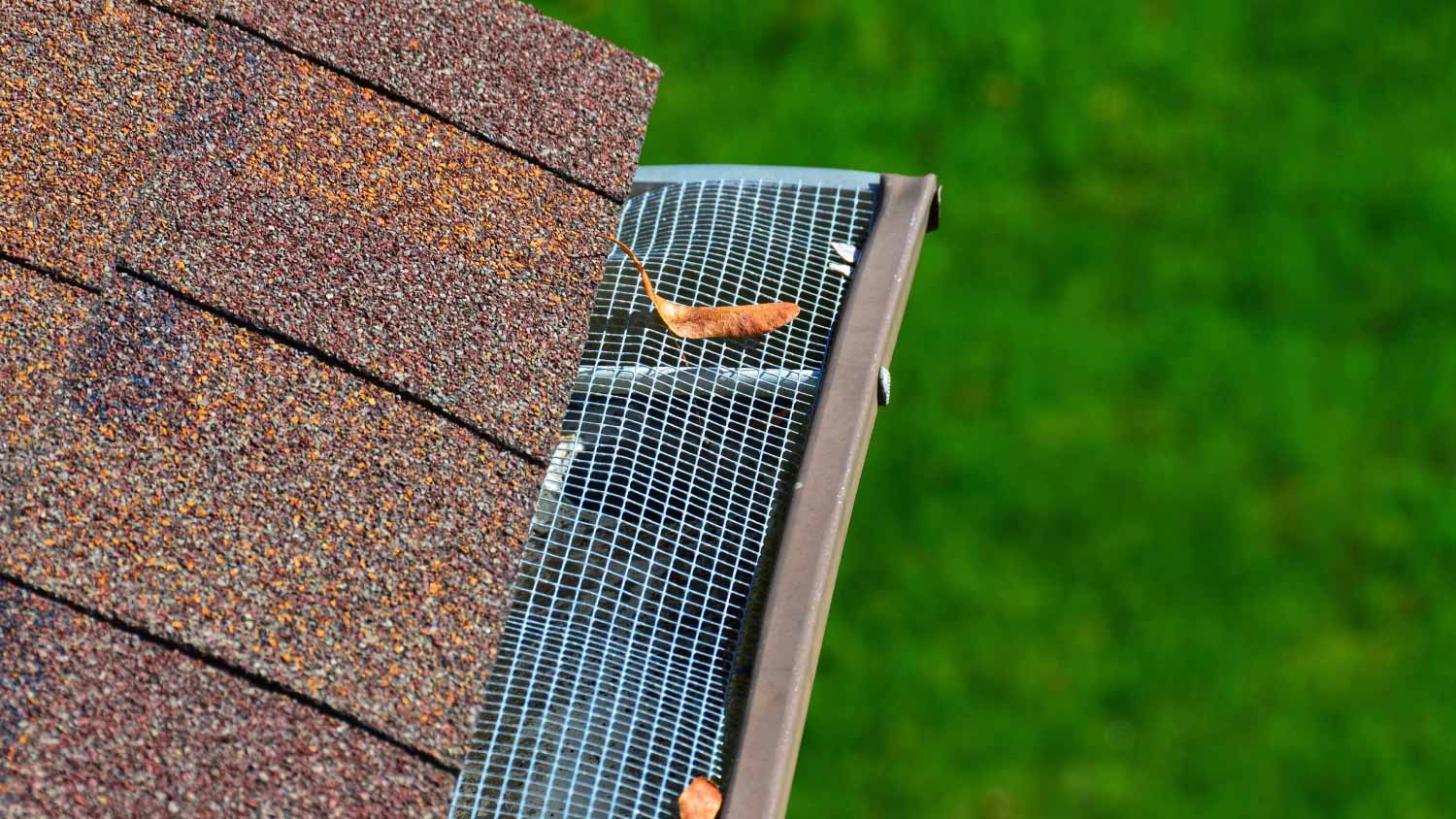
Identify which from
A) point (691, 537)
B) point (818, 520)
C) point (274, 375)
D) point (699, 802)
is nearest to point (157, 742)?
point (274, 375)

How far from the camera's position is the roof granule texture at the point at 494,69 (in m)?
2.68

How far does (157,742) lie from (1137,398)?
3.86 meters

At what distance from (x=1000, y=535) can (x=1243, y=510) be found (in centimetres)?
89

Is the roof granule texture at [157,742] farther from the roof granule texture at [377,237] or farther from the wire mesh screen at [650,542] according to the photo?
the roof granule texture at [377,237]

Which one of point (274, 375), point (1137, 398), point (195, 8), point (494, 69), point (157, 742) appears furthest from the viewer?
point (1137, 398)

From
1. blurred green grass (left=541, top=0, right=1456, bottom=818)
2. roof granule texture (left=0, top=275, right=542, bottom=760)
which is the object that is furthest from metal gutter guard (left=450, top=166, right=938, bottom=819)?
blurred green grass (left=541, top=0, right=1456, bottom=818)

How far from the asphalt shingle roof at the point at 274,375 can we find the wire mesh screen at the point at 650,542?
0.15m

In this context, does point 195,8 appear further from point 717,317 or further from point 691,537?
point 691,537

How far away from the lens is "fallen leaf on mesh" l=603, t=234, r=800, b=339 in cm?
266

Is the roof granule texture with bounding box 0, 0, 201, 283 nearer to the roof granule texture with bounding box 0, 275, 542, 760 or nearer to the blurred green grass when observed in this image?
the roof granule texture with bounding box 0, 275, 542, 760

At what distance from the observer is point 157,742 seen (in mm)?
1942

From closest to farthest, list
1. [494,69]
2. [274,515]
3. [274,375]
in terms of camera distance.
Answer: [274,515], [274,375], [494,69]

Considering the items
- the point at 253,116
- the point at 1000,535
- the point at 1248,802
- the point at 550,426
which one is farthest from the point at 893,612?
the point at 253,116

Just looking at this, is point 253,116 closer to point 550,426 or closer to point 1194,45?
point 550,426
